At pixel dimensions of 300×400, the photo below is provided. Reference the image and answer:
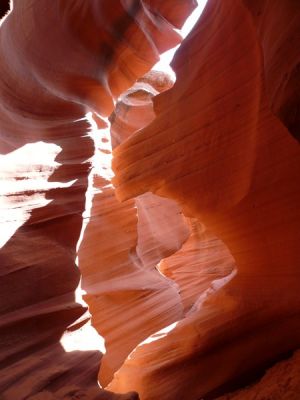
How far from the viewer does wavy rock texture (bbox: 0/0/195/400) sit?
3.14m

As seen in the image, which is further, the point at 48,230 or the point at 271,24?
the point at 48,230

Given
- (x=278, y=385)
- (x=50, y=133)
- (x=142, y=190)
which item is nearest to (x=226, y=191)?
(x=142, y=190)

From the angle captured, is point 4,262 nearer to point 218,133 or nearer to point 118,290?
point 218,133

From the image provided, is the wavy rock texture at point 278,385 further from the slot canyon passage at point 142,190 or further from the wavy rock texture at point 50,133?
the wavy rock texture at point 50,133

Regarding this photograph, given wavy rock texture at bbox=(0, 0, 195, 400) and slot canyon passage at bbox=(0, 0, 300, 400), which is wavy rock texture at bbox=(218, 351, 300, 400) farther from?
wavy rock texture at bbox=(0, 0, 195, 400)

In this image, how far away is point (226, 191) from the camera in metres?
4.12

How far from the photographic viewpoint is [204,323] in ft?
14.7

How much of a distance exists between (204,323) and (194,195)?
1.48 metres

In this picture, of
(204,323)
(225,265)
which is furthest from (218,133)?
(225,265)

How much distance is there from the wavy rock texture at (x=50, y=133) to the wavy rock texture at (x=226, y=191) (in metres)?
1.07

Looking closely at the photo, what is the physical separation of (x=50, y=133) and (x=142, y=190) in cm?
133

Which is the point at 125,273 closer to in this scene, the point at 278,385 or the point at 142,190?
the point at 142,190

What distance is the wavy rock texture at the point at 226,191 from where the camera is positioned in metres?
3.70

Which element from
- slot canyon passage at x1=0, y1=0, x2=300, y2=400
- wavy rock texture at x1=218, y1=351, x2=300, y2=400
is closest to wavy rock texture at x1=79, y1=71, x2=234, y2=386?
slot canyon passage at x1=0, y1=0, x2=300, y2=400
